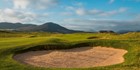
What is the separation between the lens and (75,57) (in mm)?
28422

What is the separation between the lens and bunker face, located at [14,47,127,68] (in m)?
25.4

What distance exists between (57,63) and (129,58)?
758cm

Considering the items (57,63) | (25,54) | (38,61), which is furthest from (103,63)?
(25,54)

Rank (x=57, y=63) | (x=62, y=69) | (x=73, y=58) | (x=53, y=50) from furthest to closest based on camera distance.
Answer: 1. (x=53, y=50)
2. (x=73, y=58)
3. (x=57, y=63)
4. (x=62, y=69)

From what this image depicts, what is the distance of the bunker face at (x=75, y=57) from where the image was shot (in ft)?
83.2

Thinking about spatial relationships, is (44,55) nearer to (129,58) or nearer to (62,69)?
(62,69)

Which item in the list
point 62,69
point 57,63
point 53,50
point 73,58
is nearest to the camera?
point 62,69

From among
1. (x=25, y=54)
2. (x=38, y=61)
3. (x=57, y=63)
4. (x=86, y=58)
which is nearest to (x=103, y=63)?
(x=86, y=58)

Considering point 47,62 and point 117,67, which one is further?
point 47,62

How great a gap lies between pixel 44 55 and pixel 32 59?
226cm

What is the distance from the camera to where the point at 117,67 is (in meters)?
22.4

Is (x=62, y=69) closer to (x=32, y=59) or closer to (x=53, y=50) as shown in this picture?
(x=32, y=59)

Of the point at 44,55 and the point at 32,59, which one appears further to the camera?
the point at 44,55

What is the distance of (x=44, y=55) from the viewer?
28.8 metres
